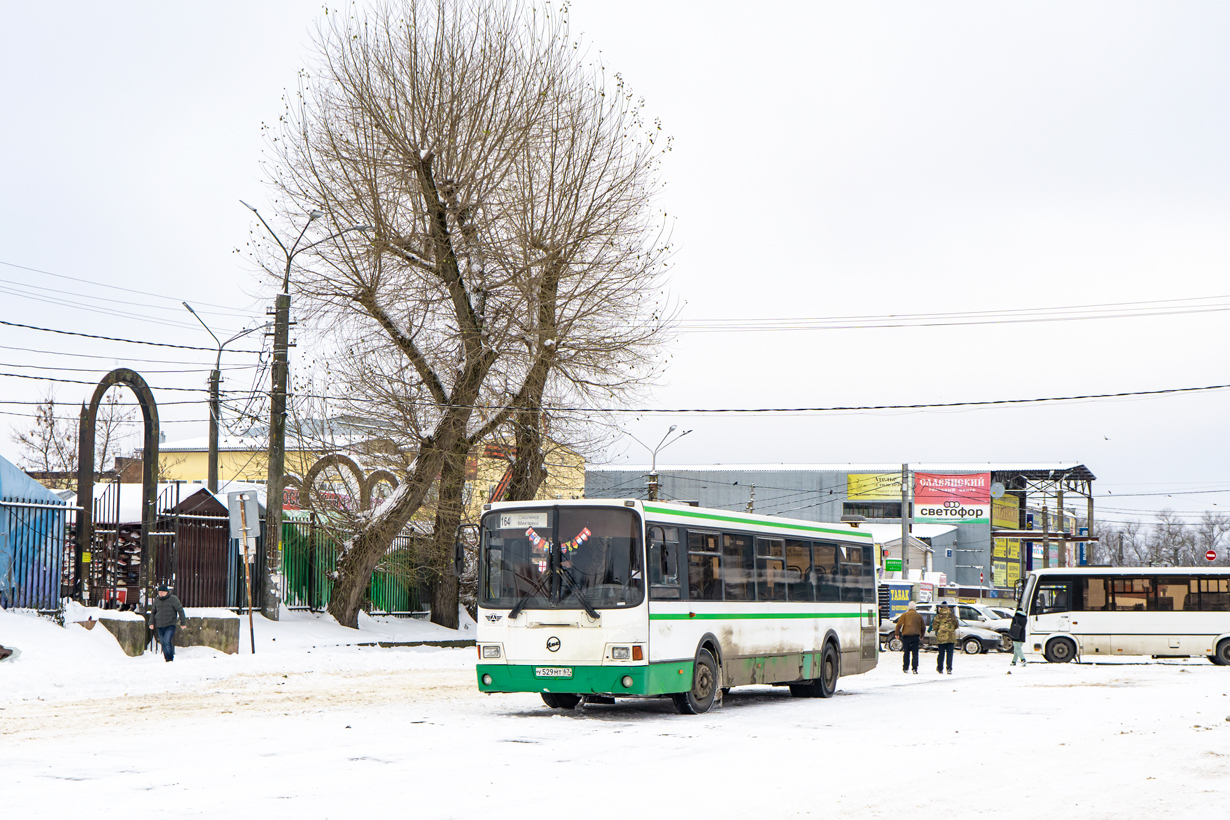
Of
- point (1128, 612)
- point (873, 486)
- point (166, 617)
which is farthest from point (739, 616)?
point (873, 486)

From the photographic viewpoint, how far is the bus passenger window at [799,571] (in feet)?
62.7

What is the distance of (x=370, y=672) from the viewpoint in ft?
80.8

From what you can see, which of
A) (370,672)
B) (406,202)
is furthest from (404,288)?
(370,672)

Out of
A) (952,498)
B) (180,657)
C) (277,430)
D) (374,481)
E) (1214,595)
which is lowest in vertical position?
(180,657)

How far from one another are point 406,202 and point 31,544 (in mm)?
11668

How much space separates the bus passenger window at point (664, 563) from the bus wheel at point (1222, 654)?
23.2m

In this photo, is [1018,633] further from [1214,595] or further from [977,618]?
[977,618]

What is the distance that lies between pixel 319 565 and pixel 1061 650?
19599 mm

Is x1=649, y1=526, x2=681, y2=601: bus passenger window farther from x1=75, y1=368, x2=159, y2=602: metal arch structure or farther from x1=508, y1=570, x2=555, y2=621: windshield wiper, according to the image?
x1=75, y1=368, x2=159, y2=602: metal arch structure

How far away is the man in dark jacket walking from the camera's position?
74.3 feet

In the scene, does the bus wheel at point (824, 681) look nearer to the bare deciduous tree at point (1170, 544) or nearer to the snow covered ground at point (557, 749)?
the snow covered ground at point (557, 749)

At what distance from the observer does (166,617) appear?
2267cm

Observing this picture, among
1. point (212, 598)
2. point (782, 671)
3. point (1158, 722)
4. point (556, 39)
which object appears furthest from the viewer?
point (556, 39)

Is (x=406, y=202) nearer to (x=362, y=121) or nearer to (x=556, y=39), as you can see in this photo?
(x=362, y=121)
